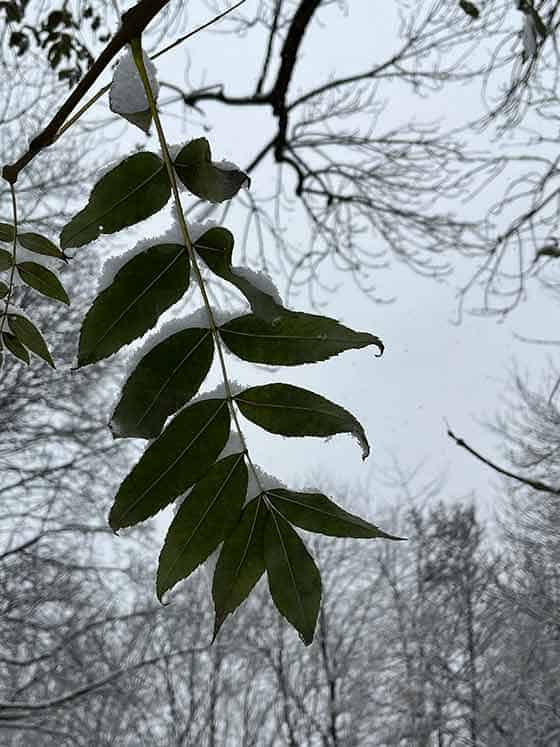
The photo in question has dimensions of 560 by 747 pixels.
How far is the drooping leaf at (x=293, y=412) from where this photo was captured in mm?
458

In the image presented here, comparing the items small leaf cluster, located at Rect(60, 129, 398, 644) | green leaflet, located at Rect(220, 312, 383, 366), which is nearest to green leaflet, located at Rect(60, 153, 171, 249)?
small leaf cluster, located at Rect(60, 129, 398, 644)

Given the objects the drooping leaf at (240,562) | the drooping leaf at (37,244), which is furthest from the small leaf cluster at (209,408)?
the drooping leaf at (37,244)

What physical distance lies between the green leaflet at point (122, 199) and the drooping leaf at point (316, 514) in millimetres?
219

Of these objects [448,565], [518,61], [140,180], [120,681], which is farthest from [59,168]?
[448,565]

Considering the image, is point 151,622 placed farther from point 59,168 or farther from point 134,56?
point 134,56

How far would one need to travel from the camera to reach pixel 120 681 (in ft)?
22.4

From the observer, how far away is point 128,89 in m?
0.49

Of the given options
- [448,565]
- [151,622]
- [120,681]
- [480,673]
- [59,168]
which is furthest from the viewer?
[448,565]

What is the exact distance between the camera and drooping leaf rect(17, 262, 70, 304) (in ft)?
2.29

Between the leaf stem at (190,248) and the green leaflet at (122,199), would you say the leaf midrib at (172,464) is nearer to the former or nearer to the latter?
the leaf stem at (190,248)

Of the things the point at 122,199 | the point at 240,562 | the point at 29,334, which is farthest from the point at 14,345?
the point at 240,562

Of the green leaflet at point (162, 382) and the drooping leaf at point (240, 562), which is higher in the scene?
the green leaflet at point (162, 382)

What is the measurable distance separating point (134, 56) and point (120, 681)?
284 inches

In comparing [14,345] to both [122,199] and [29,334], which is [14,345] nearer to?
[29,334]
